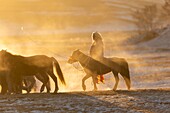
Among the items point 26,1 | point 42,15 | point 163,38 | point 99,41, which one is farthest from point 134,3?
point 99,41

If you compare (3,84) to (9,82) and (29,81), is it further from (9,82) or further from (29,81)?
(29,81)

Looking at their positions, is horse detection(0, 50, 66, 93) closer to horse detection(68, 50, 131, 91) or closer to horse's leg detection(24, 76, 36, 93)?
horse detection(68, 50, 131, 91)

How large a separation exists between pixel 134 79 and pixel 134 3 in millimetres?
128839

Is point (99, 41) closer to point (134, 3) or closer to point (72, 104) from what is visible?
point (72, 104)

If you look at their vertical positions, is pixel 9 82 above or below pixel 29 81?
below

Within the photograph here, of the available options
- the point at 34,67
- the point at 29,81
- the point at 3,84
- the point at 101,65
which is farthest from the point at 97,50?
the point at 29,81

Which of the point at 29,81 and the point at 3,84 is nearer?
the point at 3,84

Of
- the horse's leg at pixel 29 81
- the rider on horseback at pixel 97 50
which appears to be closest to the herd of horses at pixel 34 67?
the rider on horseback at pixel 97 50

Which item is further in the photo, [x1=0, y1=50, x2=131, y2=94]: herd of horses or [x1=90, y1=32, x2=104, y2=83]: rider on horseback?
[x1=90, y1=32, x2=104, y2=83]: rider on horseback

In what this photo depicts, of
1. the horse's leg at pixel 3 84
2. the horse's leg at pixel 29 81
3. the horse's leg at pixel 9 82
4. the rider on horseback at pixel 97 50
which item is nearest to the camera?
the horse's leg at pixel 9 82

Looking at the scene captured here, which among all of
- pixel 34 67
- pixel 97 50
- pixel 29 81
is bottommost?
pixel 29 81

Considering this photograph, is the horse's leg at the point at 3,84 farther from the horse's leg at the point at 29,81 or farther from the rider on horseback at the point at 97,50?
the rider on horseback at the point at 97,50

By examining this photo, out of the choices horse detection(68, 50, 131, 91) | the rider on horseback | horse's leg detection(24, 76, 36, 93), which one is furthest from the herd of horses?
horse's leg detection(24, 76, 36, 93)

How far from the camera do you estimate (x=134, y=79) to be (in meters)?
26.9
